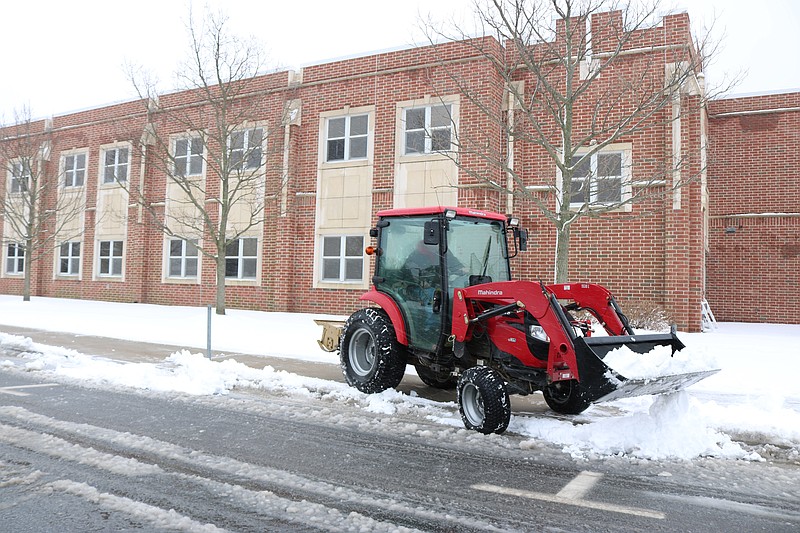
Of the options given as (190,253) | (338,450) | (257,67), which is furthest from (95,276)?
(338,450)

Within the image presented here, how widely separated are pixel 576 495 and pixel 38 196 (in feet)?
85.5

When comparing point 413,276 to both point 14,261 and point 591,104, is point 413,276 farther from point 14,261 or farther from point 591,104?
point 14,261

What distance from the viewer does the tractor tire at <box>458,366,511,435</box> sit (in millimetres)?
5508

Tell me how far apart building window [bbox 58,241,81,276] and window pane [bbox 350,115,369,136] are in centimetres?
1364

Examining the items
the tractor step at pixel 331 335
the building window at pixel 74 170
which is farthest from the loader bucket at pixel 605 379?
the building window at pixel 74 170

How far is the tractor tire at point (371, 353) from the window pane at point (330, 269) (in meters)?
10.7

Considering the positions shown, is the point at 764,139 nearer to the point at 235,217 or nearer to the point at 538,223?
the point at 538,223

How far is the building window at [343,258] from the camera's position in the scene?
59.5 feet

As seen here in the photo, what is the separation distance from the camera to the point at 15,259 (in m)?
27.6

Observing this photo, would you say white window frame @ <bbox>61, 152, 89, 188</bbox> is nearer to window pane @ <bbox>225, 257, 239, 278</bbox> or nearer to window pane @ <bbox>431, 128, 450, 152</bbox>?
window pane @ <bbox>225, 257, 239, 278</bbox>

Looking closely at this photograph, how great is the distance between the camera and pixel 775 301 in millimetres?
17875

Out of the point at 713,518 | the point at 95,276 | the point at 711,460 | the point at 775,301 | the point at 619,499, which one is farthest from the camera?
the point at 95,276

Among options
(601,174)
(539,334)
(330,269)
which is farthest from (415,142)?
(539,334)

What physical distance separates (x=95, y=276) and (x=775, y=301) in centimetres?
2370
